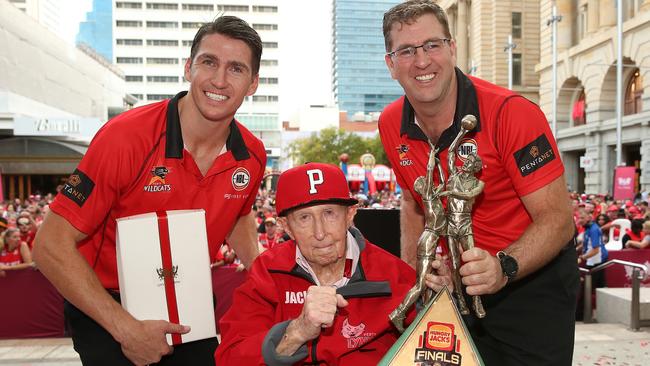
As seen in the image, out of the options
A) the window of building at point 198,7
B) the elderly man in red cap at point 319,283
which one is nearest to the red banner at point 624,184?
the elderly man in red cap at point 319,283

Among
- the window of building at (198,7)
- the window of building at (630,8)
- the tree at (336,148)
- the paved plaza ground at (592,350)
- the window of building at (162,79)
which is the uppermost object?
the window of building at (198,7)

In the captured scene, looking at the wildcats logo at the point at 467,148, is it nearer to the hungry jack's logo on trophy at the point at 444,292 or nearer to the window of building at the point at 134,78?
the hungry jack's logo on trophy at the point at 444,292

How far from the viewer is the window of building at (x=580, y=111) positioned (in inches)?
1355

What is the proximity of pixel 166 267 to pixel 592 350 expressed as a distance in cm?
560

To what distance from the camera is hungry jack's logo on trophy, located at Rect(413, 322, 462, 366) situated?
214 cm


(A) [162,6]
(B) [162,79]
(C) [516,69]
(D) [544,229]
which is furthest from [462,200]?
(A) [162,6]

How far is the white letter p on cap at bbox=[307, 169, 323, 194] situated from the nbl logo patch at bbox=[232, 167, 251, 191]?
63cm

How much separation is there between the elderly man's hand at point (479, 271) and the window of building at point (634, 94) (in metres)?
30.2

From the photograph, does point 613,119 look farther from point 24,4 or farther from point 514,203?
point 24,4

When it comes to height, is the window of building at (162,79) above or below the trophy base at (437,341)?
above

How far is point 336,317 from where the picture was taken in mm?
2635

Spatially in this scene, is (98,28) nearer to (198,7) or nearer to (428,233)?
(198,7)

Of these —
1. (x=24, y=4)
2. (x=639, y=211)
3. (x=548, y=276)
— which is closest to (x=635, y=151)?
(x=639, y=211)

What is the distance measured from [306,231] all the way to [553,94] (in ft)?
110
